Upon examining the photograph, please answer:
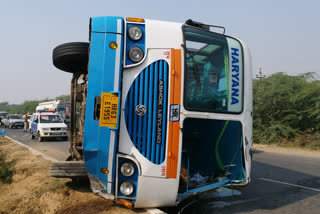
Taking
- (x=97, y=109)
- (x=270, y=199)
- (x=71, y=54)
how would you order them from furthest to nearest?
1. (x=270, y=199)
2. (x=71, y=54)
3. (x=97, y=109)

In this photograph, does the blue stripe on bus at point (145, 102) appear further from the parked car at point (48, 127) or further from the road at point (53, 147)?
the parked car at point (48, 127)

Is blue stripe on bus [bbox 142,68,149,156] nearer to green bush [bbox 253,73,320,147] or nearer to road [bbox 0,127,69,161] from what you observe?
road [bbox 0,127,69,161]

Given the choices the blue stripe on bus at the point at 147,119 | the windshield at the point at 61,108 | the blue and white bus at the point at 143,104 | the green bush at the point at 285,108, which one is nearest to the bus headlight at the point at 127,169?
the blue and white bus at the point at 143,104

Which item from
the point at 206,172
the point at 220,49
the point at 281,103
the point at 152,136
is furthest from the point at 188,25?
the point at 281,103

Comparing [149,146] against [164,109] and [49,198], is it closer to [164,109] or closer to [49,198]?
[164,109]

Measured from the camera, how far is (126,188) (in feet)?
12.3

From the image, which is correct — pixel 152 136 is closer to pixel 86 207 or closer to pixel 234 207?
pixel 86 207

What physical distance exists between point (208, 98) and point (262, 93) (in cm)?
1570

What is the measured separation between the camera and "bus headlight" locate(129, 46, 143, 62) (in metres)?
3.86

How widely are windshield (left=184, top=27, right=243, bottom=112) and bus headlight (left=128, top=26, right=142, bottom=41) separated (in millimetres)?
672

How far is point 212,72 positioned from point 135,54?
3.93 feet

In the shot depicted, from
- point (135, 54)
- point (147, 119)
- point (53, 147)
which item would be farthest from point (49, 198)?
point (53, 147)

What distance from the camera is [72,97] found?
5770mm

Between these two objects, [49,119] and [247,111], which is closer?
[247,111]
